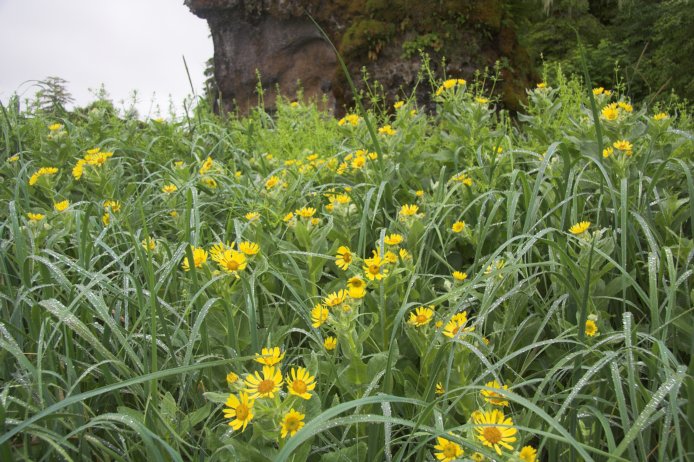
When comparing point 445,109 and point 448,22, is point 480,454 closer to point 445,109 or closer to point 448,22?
point 445,109

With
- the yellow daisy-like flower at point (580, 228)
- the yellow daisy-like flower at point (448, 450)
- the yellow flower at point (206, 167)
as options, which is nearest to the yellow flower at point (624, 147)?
the yellow daisy-like flower at point (580, 228)

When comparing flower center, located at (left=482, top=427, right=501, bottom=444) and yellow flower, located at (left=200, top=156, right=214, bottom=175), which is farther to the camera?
yellow flower, located at (left=200, top=156, right=214, bottom=175)

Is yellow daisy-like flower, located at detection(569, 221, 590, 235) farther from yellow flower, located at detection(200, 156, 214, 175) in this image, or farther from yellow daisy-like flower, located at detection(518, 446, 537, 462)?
yellow flower, located at detection(200, 156, 214, 175)

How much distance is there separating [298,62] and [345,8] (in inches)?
48.2

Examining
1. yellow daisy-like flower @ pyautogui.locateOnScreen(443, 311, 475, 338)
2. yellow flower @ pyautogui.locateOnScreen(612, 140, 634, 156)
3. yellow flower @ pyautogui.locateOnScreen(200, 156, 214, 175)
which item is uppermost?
yellow flower @ pyautogui.locateOnScreen(200, 156, 214, 175)

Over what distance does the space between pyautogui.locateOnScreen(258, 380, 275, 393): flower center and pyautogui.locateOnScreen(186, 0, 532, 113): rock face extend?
10.9 ft

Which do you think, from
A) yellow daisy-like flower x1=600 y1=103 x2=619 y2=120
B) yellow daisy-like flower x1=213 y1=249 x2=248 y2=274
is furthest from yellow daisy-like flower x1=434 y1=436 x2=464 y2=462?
yellow daisy-like flower x1=600 y1=103 x2=619 y2=120

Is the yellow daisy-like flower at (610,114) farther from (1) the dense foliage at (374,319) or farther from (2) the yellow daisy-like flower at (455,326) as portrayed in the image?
(2) the yellow daisy-like flower at (455,326)

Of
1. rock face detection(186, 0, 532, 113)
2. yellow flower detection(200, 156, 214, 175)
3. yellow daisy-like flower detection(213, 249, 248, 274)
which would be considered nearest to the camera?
yellow daisy-like flower detection(213, 249, 248, 274)

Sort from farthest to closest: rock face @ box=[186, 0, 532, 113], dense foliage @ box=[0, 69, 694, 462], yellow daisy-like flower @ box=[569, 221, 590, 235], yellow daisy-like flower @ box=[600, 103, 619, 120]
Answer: rock face @ box=[186, 0, 532, 113] < yellow daisy-like flower @ box=[600, 103, 619, 120] < yellow daisy-like flower @ box=[569, 221, 590, 235] < dense foliage @ box=[0, 69, 694, 462]

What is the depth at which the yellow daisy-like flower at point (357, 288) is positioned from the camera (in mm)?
1282

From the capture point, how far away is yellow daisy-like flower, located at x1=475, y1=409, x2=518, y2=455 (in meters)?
0.97

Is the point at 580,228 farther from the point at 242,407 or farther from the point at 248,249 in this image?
the point at 242,407

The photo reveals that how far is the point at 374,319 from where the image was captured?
1457 millimetres
